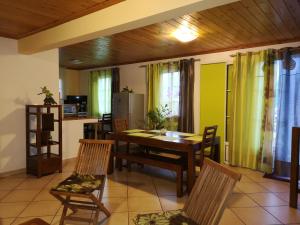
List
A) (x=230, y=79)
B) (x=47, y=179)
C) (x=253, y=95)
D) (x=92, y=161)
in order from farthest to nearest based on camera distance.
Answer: (x=230, y=79)
(x=253, y=95)
(x=47, y=179)
(x=92, y=161)

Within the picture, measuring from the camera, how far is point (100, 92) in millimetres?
7512

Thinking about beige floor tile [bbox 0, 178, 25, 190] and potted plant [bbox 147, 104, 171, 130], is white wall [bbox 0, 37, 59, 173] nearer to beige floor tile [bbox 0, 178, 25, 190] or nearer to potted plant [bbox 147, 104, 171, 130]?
beige floor tile [bbox 0, 178, 25, 190]

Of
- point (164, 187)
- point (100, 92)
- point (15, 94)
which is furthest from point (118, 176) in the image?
point (100, 92)

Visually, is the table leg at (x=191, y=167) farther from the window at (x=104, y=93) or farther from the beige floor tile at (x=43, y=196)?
the window at (x=104, y=93)

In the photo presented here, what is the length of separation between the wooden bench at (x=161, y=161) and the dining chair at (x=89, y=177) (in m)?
0.97

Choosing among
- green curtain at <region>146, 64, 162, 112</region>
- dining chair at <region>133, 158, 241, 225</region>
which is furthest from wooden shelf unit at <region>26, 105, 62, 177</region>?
dining chair at <region>133, 158, 241, 225</region>

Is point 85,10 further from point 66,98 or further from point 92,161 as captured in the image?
point 66,98

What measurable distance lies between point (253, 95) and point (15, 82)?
4135 mm

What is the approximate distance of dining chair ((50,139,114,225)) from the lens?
8.02 ft

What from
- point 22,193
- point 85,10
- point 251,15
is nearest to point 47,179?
point 22,193

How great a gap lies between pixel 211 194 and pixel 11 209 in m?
2.34

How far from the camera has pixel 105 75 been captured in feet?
24.0

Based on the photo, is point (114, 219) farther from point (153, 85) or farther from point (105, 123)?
point (105, 123)

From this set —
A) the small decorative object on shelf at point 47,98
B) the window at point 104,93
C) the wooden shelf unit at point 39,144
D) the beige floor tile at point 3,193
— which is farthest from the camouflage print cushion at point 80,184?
the window at point 104,93
